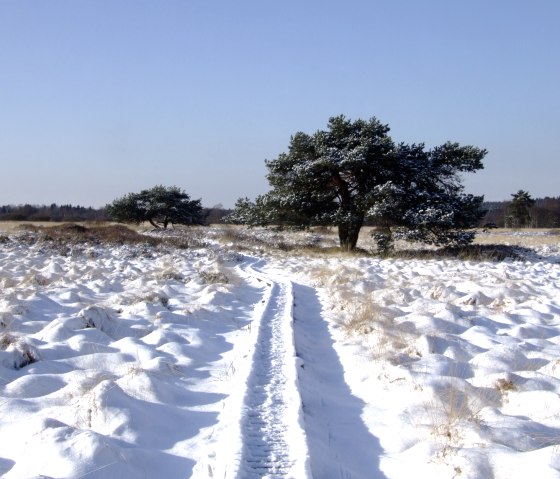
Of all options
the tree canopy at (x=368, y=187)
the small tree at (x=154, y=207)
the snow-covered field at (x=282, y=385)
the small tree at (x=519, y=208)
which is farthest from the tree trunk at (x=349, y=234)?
the small tree at (x=519, y=208)

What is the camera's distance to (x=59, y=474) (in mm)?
2863

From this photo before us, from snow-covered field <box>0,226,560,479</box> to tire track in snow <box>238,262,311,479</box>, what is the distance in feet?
0.05

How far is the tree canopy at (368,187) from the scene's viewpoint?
19094mm

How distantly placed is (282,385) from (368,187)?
1812cm

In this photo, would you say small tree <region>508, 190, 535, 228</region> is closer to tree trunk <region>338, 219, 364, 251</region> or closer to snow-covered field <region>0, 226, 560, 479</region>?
tree trunk <region>338, 219, 364, 251</region>

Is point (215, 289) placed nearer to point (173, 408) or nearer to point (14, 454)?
point (173, 408)

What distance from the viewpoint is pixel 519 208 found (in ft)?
211

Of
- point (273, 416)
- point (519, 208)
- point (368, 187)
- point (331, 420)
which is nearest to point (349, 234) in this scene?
point (368, 187)

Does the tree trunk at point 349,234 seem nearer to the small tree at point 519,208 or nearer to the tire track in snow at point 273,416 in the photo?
the tire track in snow at point 273,416

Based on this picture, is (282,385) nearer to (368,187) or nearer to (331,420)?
(331,420)

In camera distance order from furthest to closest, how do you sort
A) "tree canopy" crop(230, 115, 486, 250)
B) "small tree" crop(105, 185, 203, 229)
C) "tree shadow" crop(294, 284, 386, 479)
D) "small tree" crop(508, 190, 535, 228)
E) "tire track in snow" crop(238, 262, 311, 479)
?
"small tree" crop(508, 190, 535, 228) → "small tree" crop(105, 185, 203, 229) → "tree canopy" crop(230, 115, 486, 250) → "tree shadow" crop(294, 284, 386, 479) → "tire track in snow" crop(238, 262, 311, 479)

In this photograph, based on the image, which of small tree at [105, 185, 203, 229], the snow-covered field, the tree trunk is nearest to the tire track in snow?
the snow-covered field

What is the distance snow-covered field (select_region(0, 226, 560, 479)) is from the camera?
3158mm

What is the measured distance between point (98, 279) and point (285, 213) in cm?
1123
